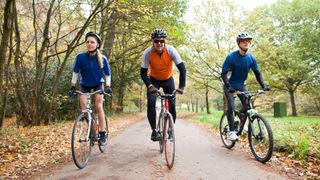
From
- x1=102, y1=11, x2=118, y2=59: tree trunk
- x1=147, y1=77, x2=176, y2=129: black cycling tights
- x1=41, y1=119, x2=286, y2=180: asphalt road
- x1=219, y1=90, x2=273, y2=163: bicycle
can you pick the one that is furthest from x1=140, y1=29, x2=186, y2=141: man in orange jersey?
x1=102, y1=11, x2=118, y2=59: tree trunk

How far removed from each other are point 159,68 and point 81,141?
1.84 m

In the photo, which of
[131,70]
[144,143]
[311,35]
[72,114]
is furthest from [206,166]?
[311,35]

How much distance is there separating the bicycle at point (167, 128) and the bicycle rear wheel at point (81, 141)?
128 centimetres

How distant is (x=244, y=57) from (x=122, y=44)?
49.8 feet

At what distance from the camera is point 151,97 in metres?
5.64

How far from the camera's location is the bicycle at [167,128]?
16.2 ft

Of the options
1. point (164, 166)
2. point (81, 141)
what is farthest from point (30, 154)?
point (164, 166)

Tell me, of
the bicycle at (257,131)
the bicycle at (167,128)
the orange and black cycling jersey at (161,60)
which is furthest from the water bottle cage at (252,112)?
the orange and black cycling jersey at (161,60)

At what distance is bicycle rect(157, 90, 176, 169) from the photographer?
16.2 ft

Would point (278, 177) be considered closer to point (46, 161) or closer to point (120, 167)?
point (120, 167)

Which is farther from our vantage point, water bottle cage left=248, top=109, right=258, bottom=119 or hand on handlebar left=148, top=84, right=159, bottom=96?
water bottle cage left=248, top=109, right=258, bottom=119

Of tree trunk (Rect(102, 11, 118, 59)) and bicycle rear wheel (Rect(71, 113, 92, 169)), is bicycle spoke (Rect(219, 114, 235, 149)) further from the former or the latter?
tree trunk (Rect(102, 11, 118, 59))

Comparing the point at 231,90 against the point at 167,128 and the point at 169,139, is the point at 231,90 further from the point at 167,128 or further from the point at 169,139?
the point at 169,139

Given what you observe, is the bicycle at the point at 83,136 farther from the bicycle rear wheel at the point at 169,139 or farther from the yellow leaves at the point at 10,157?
the yellow leaves at the point at 10,157
